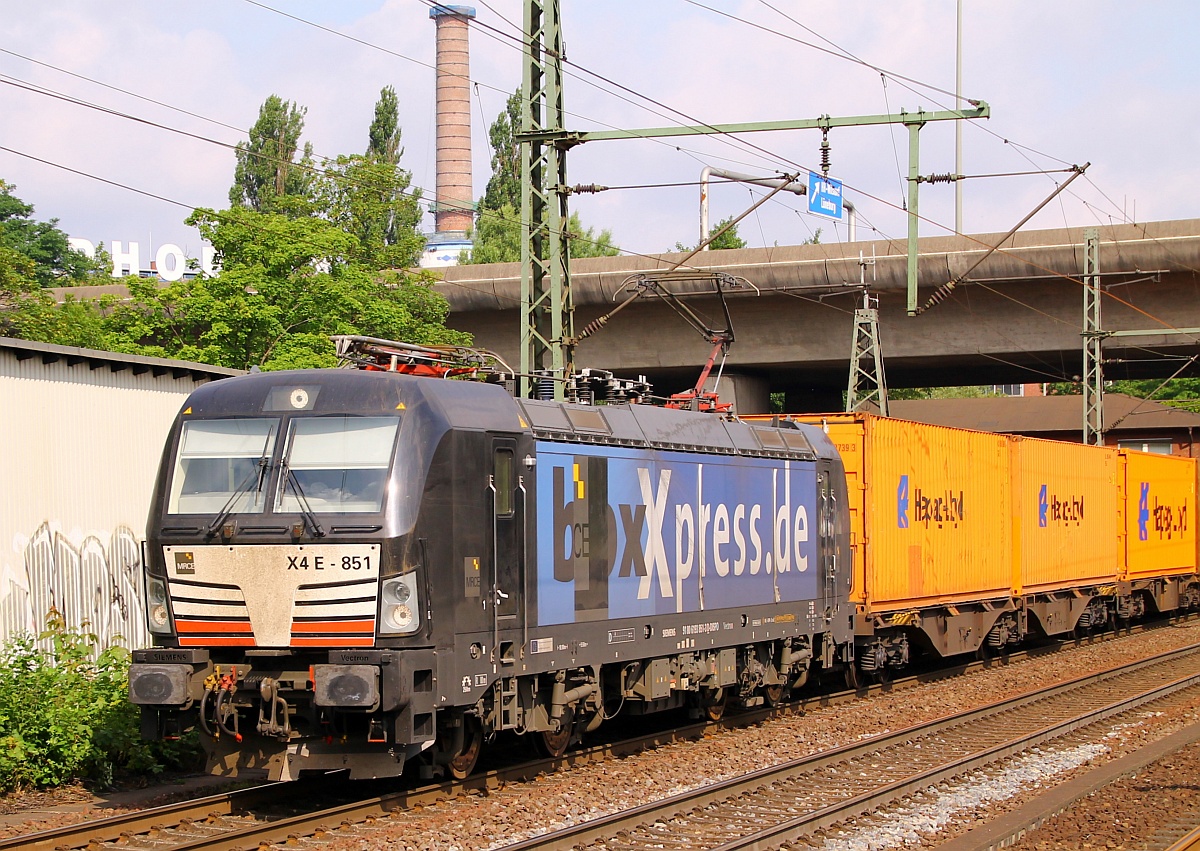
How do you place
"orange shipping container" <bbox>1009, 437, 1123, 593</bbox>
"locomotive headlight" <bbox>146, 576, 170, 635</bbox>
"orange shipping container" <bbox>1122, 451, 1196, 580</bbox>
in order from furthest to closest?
"orange shipping container" <bbox>1122, 451, 1196, 580</bbox>
"orange shipping container" <bbox>1009, 437, 1123, 593</bbox>
"locomotive headlight" <bbox>146, 576, 170, 635</bbox>

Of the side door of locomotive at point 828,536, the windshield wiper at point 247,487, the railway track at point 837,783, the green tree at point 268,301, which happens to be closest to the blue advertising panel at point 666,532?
the side door of locomotive at point 828,536

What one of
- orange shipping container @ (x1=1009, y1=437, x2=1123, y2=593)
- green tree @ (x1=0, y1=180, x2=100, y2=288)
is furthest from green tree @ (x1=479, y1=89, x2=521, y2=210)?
orange shipping container @ (x1=1009, y1=437, x2=1123, y2=593)

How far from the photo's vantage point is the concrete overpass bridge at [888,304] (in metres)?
32.6

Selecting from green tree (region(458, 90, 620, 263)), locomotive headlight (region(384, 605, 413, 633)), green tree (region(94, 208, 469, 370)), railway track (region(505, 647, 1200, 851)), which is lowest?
railway track (region(505, 647, 1200, 851))

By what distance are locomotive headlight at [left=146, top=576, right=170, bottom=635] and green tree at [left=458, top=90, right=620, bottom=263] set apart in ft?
177

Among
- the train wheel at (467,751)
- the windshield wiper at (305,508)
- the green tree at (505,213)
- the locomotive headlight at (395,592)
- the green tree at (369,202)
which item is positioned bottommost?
the train wheel at (467,751)

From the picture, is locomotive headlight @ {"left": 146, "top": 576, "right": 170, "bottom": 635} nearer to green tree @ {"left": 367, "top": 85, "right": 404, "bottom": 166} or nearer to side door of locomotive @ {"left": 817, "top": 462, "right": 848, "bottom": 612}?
side door of locomotive @ {"left": 817, "top": 462, "right": 848, "bottom": 612}

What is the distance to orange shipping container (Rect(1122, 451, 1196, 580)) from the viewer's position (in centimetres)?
2921

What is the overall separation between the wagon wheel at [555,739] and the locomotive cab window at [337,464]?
11.6 feet

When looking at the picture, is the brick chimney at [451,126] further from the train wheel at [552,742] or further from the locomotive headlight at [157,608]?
the locomotive headlight at [157,608]

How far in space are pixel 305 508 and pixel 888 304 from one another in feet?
86.6

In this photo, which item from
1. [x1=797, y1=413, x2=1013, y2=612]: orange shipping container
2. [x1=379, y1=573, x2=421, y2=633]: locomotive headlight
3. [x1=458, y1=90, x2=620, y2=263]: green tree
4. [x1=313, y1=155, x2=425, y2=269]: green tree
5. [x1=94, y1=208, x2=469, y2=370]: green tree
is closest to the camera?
[x1=379, y1=573, x2=421, y2=633]: locomotive headlight

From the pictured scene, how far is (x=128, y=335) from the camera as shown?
2959cm

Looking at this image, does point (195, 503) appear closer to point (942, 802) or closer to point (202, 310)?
point (942, 802)
